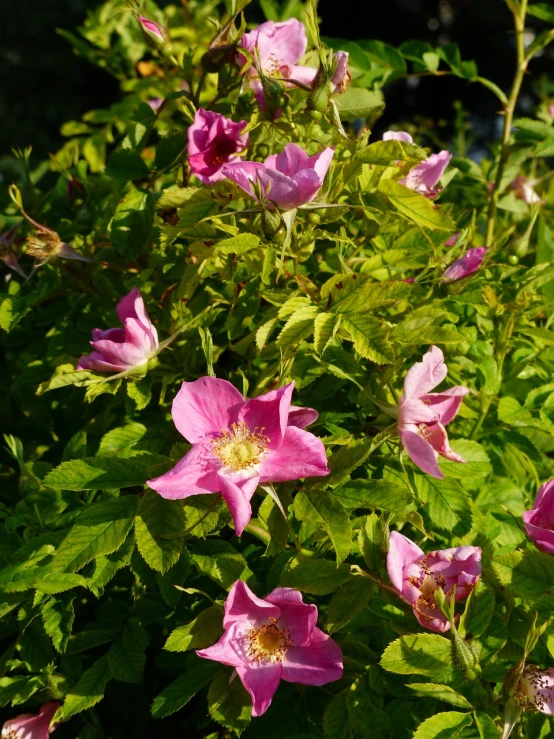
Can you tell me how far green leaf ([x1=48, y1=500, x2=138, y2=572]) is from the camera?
864 millimetres

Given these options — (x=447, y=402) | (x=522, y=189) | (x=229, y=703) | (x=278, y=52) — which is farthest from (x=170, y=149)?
(x=522, y=189)

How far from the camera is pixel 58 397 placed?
1308 mm

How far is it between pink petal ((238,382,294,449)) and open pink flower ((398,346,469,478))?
0.15m

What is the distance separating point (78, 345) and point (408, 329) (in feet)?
1.75

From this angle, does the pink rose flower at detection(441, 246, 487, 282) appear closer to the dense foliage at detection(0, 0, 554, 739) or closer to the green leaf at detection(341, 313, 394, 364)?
the dense foliage at detection(0, 0, 554, 739)

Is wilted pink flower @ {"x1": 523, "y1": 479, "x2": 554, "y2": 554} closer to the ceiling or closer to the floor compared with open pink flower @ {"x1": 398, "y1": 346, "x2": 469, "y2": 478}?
closer to the floor

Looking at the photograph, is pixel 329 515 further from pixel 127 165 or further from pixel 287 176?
pixel 127 165

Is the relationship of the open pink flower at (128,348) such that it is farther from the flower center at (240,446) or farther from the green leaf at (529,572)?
the green leaf at (529,572)

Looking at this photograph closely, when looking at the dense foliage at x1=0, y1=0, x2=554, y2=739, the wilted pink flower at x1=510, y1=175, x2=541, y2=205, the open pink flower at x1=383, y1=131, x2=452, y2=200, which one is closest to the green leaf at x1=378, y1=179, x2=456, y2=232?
the dense foliage at x1=0, y1=0, x2=554, y2=739

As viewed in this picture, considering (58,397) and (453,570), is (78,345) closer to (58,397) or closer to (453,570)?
(58,397)

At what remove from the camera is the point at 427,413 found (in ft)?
2.99

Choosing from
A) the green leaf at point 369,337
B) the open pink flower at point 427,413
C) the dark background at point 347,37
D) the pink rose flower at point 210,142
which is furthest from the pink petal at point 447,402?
the dark background at point 347,37

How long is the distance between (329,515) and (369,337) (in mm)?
218

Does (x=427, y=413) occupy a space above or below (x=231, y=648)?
above
